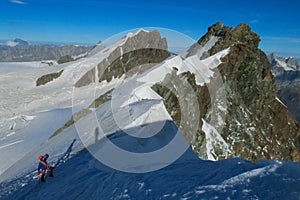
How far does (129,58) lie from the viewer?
169 ft

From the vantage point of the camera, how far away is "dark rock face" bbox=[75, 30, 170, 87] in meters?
48.5

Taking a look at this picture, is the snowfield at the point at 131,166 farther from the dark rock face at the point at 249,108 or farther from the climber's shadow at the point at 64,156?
the dark rock face at the point at 249,108

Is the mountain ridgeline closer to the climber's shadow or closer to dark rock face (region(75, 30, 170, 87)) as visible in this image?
dark rock face (region(75, 30, 170, 87))

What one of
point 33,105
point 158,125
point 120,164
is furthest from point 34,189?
point 33,105

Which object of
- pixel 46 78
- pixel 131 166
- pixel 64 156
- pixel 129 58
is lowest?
pixel 64 156

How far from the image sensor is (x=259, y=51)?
43312 mm

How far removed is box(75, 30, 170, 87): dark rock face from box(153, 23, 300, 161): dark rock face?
13.4 meters

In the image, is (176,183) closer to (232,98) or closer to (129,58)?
(232,98)

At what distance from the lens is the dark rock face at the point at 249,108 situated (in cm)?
3381

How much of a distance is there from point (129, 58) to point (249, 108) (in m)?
24.5

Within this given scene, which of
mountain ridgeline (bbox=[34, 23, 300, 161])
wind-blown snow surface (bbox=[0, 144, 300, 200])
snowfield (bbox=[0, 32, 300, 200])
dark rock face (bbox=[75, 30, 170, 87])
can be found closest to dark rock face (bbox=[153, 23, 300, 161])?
mountain ridgeline (bbox=[34, 23, 300, 161])

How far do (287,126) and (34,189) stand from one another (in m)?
39.0

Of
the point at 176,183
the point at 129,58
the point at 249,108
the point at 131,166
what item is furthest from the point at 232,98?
the point at 176,183

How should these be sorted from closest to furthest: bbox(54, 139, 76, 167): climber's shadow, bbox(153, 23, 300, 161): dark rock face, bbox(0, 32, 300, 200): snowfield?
bbox(0, 32, 300, 200): snowfield, bbox(54, 139, 76, 167): climber's shadow, bbox(153, 23, 300, 161): dark rock face
